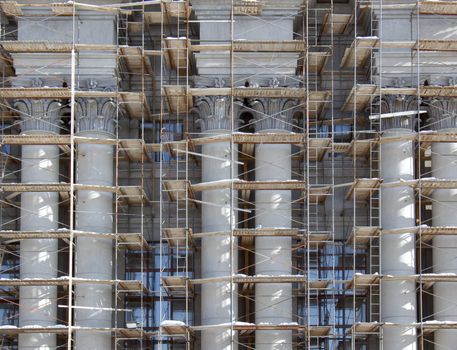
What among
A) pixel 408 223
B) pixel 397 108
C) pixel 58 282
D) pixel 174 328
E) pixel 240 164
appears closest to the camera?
pixel 58 282

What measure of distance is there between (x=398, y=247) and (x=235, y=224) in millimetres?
7153

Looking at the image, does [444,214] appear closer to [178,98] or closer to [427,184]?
[427,184]

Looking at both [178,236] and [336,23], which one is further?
[336,23]

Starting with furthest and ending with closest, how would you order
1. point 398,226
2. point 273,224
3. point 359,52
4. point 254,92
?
point 359,52
point 254,92
point 273,224
point 398,226

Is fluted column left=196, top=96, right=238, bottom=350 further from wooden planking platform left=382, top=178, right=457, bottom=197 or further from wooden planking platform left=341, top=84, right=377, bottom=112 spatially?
wooden planking platform left=382, top=178, right=457, bottom=197

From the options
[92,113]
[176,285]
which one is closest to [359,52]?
[92,113]

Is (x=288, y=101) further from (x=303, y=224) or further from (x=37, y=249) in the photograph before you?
(x=37, y=249)

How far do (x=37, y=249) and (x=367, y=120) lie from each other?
632 inches

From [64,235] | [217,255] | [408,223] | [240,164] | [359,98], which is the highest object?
[359,98]

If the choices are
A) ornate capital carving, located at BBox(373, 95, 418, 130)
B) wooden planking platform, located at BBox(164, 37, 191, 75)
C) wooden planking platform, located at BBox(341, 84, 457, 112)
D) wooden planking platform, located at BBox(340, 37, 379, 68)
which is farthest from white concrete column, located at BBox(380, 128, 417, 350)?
wooden planking platform, located at BBox(164, 37, 191, 75)

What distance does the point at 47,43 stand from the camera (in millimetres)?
69188

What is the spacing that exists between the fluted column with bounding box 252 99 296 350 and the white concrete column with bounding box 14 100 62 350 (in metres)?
8.89

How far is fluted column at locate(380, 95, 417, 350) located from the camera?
67.4 m

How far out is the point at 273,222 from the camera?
226 feet
